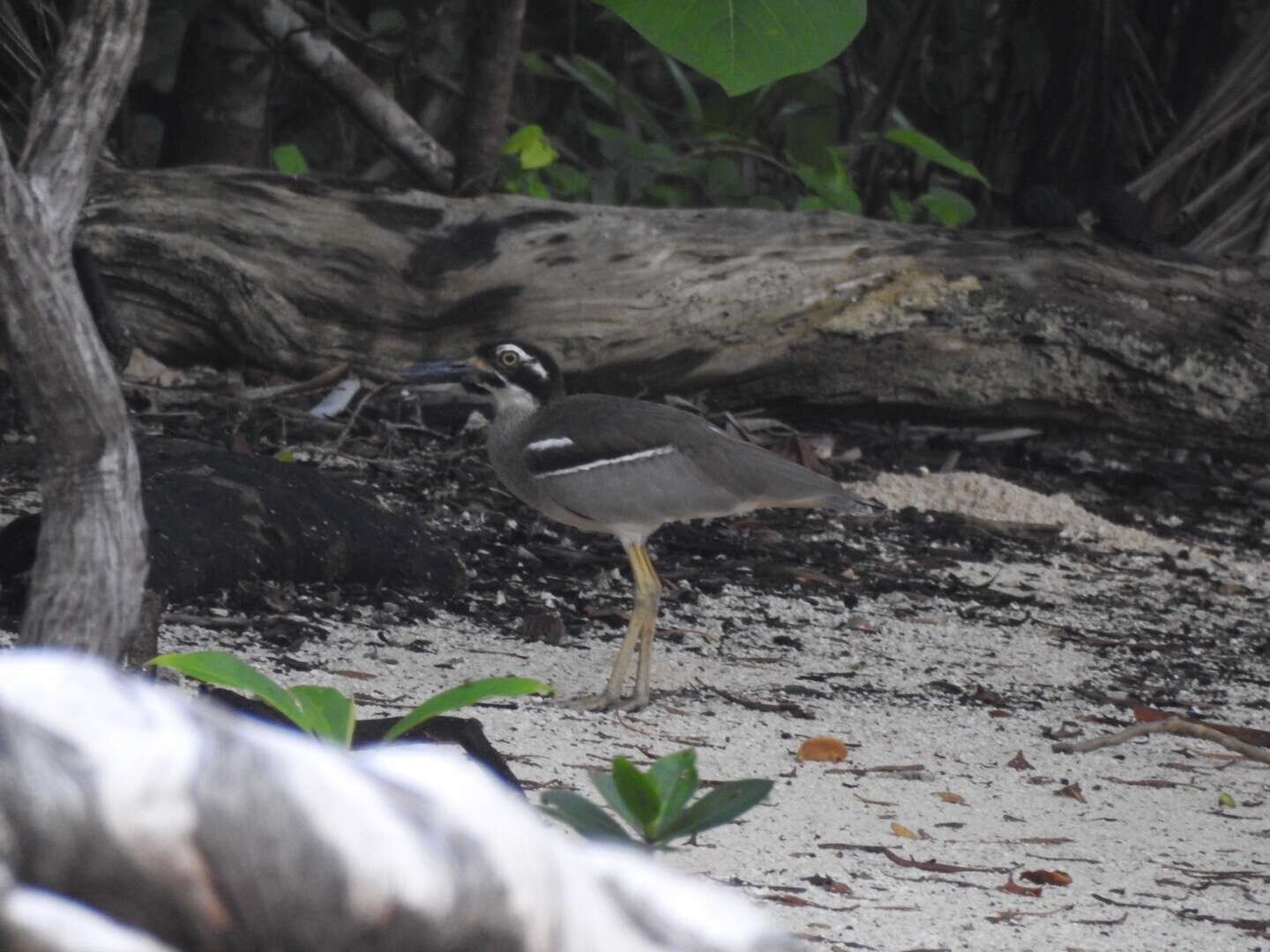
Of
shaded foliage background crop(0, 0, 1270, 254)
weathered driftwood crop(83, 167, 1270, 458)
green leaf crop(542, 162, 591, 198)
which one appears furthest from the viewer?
shaded foliage background crop(0, 0, 1270, 254)

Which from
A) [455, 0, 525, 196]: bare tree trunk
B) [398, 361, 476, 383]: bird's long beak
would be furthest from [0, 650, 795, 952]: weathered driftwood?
[455, 0, 525, 196]: bare tree trunk

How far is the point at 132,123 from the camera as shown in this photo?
7.70 meters

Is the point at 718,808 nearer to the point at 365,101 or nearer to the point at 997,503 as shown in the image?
the point at 997,503

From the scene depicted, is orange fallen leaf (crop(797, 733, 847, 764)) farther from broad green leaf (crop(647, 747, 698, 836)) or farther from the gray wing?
broad green leaf (crop(647, 747, 698, 836))

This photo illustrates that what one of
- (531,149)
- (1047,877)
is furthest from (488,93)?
(1047,877)

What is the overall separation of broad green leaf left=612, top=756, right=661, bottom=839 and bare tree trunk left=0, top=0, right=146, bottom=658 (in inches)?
25.8

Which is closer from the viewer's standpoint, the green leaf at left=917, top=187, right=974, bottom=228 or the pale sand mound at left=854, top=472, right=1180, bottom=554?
the pale sand mound at left=854, top=472, right=1180, bottom=554

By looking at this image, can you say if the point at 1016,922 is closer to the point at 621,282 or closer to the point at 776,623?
the point at 776,623

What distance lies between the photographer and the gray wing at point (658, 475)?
388 cm

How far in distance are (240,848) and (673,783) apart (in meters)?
1.06

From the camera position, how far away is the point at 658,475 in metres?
3.90

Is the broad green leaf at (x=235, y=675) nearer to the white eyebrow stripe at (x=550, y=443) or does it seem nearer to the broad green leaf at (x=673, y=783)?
the broad green leaf at (x=673, y=783)

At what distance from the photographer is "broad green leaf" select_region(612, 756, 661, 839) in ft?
5.41

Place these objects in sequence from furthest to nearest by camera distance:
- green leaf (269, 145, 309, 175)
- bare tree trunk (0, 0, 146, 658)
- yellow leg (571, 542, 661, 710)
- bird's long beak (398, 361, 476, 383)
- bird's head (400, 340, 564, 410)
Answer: green leaf (269, 145, 309, 175), bird's long beak (398, 361, 476, 383), bird's head (400, 340, 564, 410), yellow leg (571, 542, 661, 710), bare tree trunk (0, 0, 146, 658)
